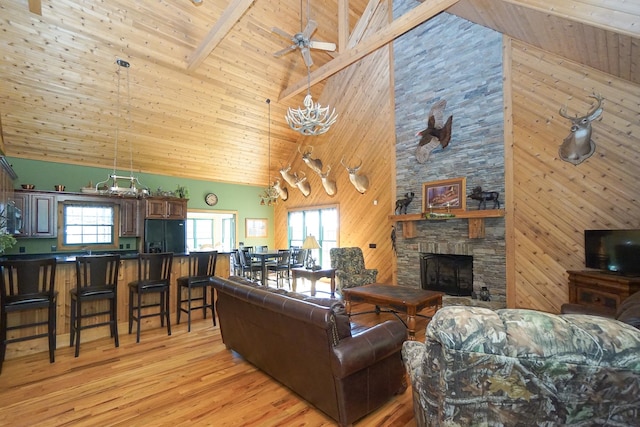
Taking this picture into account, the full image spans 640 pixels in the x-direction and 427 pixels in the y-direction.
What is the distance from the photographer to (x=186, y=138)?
7.73m

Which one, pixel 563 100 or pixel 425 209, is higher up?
pixel 563 100

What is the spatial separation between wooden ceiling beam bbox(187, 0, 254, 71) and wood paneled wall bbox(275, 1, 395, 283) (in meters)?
3.53

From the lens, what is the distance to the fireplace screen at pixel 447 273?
579cm

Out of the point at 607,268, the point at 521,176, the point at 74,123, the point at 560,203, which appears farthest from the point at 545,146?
the point at 74,123

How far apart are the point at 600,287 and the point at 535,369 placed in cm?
367

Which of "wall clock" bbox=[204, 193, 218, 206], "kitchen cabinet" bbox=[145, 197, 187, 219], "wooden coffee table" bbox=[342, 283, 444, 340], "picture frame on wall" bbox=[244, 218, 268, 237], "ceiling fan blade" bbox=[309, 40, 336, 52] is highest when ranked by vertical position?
"ceiling fan blade" bbox=[309, 40, 336, 52]

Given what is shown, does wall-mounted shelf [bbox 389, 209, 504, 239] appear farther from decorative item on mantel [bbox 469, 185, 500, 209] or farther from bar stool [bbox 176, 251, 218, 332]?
bar stool [bbox 176, 251, 218, 332]

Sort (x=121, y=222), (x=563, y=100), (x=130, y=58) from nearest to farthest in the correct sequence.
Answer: (x=563, y=100) < (x=130, y=58) < (x=121, y=222)

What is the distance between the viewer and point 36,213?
6.26 m

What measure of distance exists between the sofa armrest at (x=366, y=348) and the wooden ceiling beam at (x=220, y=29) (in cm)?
467

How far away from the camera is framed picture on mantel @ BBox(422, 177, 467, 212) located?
571 cm

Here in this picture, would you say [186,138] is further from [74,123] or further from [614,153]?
[614,153]

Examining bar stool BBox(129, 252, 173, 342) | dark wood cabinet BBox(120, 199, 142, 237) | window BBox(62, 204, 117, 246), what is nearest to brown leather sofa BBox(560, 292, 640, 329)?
bar stool BBox(129, 252, 173, 342)

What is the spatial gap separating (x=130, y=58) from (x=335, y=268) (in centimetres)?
565
